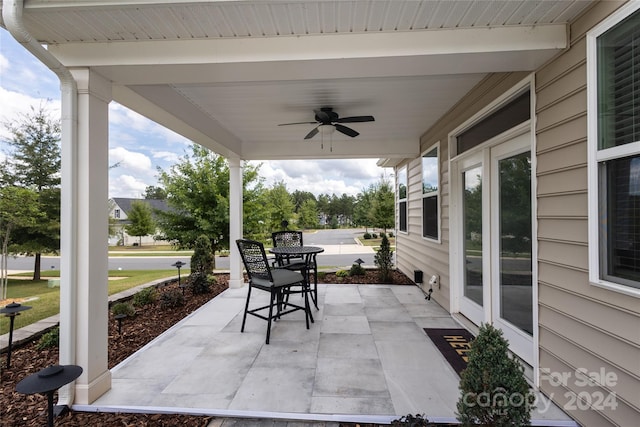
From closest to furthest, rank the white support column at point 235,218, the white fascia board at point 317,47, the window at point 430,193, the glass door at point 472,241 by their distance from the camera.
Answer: the white fascia board at point 317,47 → the glass door at point 472,241 → the window at point 430,193 → the white support column at point 235,218

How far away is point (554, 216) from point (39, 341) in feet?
16.0

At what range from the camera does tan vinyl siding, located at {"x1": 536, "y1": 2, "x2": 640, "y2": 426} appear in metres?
1.49

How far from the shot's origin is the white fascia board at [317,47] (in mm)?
1860

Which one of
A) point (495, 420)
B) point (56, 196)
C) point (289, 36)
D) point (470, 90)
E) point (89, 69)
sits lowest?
point (495, 420)

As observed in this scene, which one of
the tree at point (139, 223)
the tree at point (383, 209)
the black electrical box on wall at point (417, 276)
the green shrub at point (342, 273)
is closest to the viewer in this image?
the black electrical box on wall at point (417, 276)

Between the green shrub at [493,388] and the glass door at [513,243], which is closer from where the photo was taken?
the green shrub at [493,388]

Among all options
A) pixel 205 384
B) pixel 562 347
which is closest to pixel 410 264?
pixel 562 347

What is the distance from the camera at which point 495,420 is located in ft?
4.43

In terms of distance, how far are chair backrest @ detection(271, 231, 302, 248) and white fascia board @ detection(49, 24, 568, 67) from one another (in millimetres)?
3266

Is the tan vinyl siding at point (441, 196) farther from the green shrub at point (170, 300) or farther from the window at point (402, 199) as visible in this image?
the green shrub at point (170, 300)

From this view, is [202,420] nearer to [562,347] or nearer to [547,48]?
[562,347]

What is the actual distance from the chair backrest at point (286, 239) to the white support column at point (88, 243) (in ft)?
9.57

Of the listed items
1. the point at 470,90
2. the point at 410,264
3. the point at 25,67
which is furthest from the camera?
the point at 410,264

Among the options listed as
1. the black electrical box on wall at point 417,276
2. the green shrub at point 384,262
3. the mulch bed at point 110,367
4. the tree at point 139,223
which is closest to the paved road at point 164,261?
the green shrub at point 384,262
